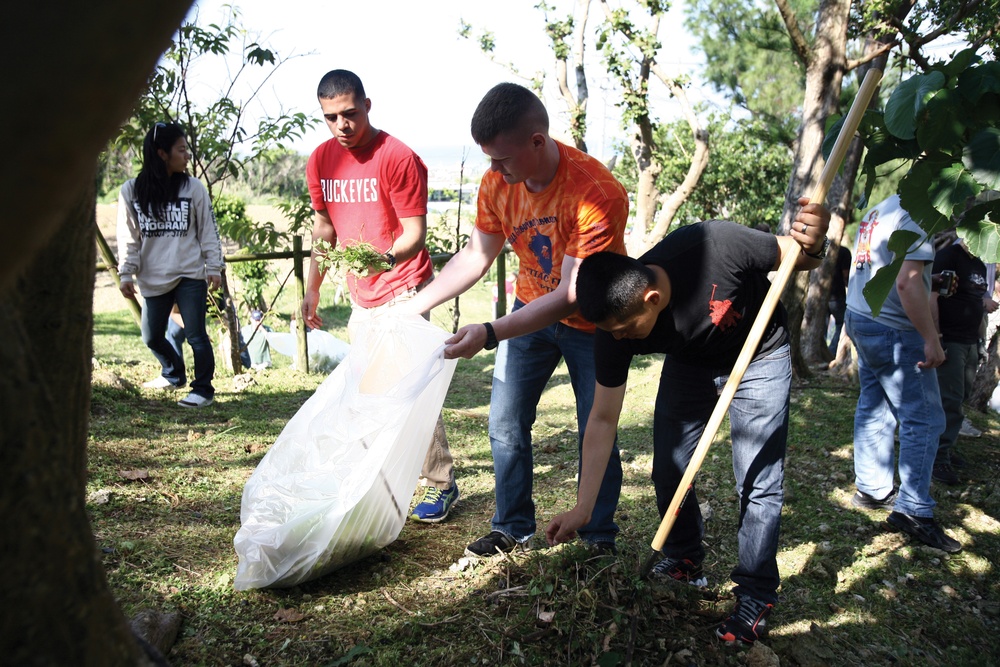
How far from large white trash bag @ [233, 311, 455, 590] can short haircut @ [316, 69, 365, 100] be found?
1096 millimetres

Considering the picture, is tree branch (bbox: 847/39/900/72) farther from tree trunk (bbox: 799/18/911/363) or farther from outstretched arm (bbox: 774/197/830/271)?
outstretched arm (bbox: 774/197/830/271)

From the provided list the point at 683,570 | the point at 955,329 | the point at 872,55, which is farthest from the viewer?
the point at 872,55

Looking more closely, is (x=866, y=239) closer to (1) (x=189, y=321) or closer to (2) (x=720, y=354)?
(2) (x=720, y=354)

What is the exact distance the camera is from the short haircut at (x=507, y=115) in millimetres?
2621

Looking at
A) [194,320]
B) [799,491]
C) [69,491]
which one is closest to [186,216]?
[194,320]

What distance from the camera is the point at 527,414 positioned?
3062mm

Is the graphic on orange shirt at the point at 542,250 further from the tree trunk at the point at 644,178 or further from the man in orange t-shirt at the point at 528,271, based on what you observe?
the tree trunk at the point at 644,178

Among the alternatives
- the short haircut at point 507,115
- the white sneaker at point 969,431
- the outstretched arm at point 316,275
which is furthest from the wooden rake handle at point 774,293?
the white sneaker at point 969,431

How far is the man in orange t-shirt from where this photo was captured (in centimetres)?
268

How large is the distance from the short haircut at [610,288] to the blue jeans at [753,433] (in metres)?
0.58

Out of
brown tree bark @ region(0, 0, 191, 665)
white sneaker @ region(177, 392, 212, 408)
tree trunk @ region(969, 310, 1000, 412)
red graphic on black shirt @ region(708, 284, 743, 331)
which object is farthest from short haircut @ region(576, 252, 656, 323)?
tree trunk @ region(969, 310, 1000, 412)

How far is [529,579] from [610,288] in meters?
1.16

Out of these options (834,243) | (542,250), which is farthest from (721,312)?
(834,243)

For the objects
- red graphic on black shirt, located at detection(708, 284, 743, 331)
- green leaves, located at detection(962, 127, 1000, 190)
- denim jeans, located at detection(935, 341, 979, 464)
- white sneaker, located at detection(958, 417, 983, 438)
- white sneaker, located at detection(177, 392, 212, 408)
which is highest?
green leaves, located at detection(962, 127, 1000, 190)
